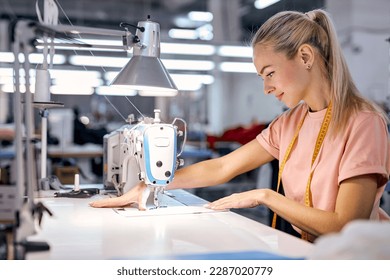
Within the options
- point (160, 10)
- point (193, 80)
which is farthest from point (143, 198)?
point (160, 10)

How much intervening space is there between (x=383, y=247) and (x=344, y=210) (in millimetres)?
381

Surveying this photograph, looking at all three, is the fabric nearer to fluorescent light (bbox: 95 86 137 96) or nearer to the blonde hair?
the blonde hair

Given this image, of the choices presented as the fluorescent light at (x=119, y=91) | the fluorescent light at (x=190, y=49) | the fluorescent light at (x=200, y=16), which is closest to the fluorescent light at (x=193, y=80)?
the fluorescent light at (x=190, y=49)

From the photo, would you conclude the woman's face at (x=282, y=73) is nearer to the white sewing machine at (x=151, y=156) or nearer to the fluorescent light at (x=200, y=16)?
the white sewing machine at (x=151, y=156)

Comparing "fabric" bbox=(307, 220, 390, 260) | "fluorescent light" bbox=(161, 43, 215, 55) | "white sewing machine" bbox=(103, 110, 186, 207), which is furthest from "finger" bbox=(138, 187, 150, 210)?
"fluorescent light" bbox=(161, 43, 215, 55)

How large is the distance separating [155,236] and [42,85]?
3.15 ft

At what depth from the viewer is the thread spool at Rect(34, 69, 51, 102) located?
1.99 m

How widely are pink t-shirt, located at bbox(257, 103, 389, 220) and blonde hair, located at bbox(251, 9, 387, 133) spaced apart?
5 cm

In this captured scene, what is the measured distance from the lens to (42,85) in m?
2.01

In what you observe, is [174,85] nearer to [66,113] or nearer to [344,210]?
[344,210]

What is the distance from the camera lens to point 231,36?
8.66m

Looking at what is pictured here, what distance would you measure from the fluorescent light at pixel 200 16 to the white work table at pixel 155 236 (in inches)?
278
